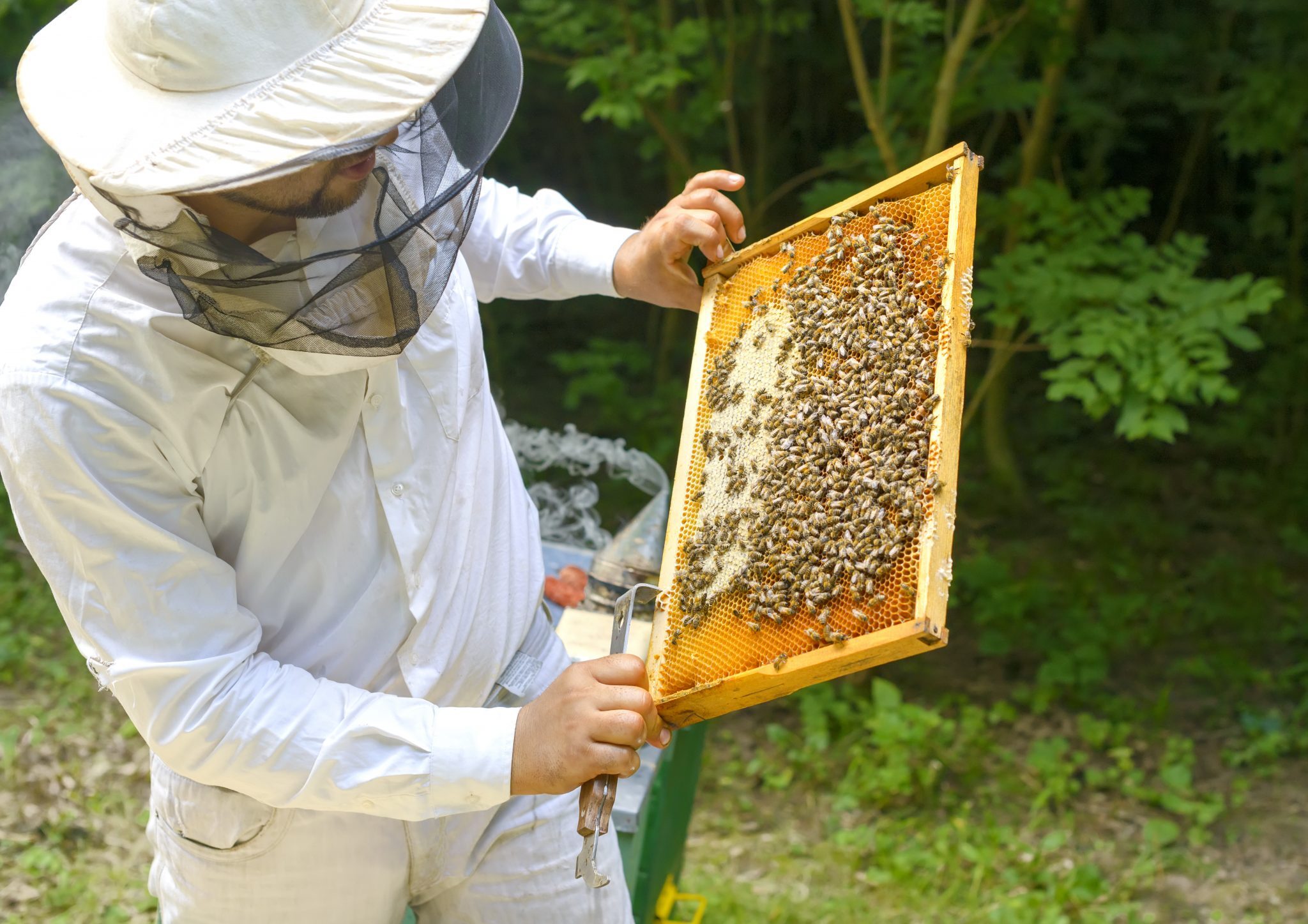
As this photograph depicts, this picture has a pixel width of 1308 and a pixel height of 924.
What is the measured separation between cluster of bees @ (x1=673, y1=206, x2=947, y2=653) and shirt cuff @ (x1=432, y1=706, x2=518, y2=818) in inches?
16.1

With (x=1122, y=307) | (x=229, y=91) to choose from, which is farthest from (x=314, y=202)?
(x=1122, y=307)

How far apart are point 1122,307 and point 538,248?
249 centimetres

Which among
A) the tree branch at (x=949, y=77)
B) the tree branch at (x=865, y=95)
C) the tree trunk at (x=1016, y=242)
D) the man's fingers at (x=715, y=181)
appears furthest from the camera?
the tree trunk at (x=1016, y=242)

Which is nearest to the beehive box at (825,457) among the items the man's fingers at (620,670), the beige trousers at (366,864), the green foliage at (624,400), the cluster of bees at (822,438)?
the cluster of bees at (822,438)

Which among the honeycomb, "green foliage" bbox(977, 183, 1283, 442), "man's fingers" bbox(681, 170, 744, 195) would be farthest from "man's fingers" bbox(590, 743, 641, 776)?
"green foliage" bbox(977, 183, 1283, 442)

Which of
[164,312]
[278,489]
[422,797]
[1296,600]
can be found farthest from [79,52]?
[1296,600]

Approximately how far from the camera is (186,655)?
5.04 ft

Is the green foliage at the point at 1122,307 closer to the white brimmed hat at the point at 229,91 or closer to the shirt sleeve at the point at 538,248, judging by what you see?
the shirt sleeve at the point at 538,248

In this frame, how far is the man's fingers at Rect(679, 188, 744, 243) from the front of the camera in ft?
7.08

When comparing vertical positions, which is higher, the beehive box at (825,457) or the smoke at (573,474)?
the beehive box at (825,457)

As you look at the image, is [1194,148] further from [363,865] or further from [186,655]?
[186,655]

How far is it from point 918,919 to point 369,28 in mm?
3497

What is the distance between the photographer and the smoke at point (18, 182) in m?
2.30

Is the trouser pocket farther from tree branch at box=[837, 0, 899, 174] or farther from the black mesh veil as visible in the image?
tree branch at box=[837, 0, 899, 174]
